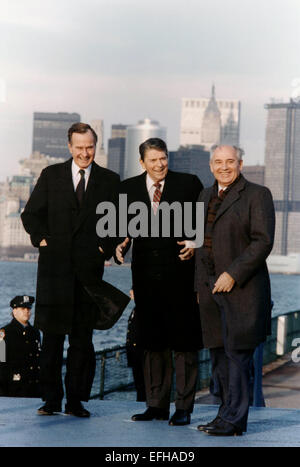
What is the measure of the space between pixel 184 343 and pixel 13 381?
310cm

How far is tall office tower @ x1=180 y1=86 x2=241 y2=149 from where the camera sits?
458 ft

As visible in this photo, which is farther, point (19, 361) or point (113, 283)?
point (113, 283)

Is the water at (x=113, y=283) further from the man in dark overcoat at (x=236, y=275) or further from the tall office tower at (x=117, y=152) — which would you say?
the man in dark overcoat at (x=236, y=275)

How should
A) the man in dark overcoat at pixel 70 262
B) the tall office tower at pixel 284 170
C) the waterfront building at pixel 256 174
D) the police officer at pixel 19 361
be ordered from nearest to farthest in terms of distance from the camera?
the man in dark overcoat at pixel 70 262, the police officer at pixel 19 361, the waterfront building at pixel 256 174, the tall office tower at pixel 284 170

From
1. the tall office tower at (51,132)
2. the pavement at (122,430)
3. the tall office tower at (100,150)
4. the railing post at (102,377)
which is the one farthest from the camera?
the tall office tower at (51,132)

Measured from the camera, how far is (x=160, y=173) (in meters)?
5.23

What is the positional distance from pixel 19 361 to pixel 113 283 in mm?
102546

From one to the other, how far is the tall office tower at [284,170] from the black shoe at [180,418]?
126 metres

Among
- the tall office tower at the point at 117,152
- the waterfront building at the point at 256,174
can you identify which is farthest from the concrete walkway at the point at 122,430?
→ the waterfront building at the point at 256,174

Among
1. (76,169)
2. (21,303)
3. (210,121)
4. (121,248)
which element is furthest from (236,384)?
(210,121)

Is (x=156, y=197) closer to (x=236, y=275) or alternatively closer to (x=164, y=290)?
(x=164, y=290)

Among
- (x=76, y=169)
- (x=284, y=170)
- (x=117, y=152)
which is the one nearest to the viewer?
(x=76, y=169)

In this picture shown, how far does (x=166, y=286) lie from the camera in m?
5.20

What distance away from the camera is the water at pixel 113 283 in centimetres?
6621
